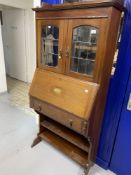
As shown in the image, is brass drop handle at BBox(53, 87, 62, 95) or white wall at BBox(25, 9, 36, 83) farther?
white wall at BBox(25, 9, 36, 83)

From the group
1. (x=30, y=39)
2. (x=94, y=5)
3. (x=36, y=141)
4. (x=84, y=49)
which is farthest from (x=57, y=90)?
(x=30, y=39)

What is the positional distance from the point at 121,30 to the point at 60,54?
582mm

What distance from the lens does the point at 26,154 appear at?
1.92 m

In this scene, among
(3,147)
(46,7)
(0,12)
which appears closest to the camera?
(46,7)

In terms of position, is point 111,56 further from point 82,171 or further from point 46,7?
point 82,171

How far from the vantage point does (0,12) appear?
408 cm

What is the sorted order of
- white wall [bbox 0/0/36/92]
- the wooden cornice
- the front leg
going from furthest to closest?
white wall [bbox 0/0/36/92], the front leg, the wooden cornice

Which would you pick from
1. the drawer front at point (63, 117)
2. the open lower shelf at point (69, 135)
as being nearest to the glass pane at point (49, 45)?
the drawer front at point (63, 117)

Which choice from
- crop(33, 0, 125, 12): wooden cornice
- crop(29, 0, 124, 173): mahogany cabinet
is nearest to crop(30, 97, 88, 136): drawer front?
crop(29, 0, 124, 173): mahogany cabinet

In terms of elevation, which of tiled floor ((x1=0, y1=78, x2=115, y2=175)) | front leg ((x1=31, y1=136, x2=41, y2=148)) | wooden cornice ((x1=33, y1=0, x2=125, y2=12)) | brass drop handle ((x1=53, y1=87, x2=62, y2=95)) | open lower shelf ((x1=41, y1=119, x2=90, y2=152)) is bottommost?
tiled floor ((x1=0, y1=78, x2=115, y2=175))

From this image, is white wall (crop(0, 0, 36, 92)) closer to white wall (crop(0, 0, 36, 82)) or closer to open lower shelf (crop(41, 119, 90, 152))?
white wall (crop(0, 0, 36, 82))

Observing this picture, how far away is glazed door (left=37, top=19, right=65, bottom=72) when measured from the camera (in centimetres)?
142

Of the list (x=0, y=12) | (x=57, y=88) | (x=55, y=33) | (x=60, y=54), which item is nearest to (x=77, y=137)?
(x=57, y=88)

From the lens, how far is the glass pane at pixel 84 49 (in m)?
1.24
